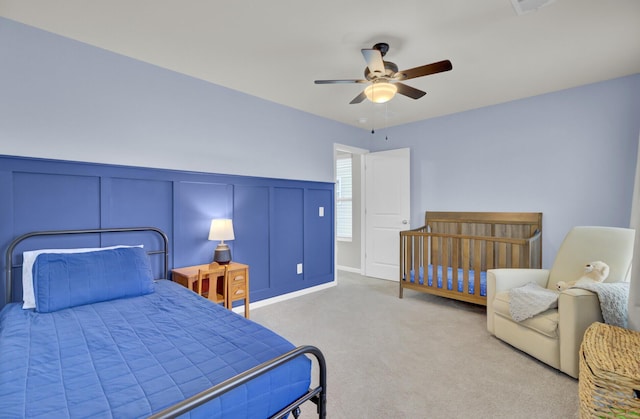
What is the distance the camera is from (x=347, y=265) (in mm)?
5586

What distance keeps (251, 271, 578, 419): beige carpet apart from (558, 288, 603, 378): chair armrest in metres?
0.15

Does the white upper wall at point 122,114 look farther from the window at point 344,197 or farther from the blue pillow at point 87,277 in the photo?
the window at point 344,197

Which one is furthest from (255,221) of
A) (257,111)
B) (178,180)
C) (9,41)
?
(9,41)

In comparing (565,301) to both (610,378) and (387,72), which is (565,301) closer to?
(610,378)

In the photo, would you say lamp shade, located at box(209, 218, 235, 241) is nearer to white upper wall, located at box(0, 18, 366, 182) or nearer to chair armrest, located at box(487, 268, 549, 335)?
white upper wall, located at box(0, 18, 366, 182)

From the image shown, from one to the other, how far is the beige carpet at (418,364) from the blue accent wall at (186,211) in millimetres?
650

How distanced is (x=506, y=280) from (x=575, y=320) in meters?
0.71

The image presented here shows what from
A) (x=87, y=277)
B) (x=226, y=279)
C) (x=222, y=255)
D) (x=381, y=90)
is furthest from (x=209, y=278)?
(x=381, y=90)

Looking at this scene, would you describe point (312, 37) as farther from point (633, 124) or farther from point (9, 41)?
point (633, 124)

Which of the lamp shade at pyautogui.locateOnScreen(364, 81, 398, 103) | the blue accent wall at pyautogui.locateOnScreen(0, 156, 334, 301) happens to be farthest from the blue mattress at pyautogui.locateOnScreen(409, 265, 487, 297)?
the lamp shade at pyautogui.locateOnScreen(364, 81, 398, 103)

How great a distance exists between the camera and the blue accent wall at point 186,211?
221cm

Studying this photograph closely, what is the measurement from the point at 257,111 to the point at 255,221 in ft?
4.31

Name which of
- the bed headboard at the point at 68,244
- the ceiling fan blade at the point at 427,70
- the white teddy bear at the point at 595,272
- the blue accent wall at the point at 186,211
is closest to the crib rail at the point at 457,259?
the white teddy bear at the point at 595,272

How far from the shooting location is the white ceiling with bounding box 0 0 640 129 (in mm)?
1967
